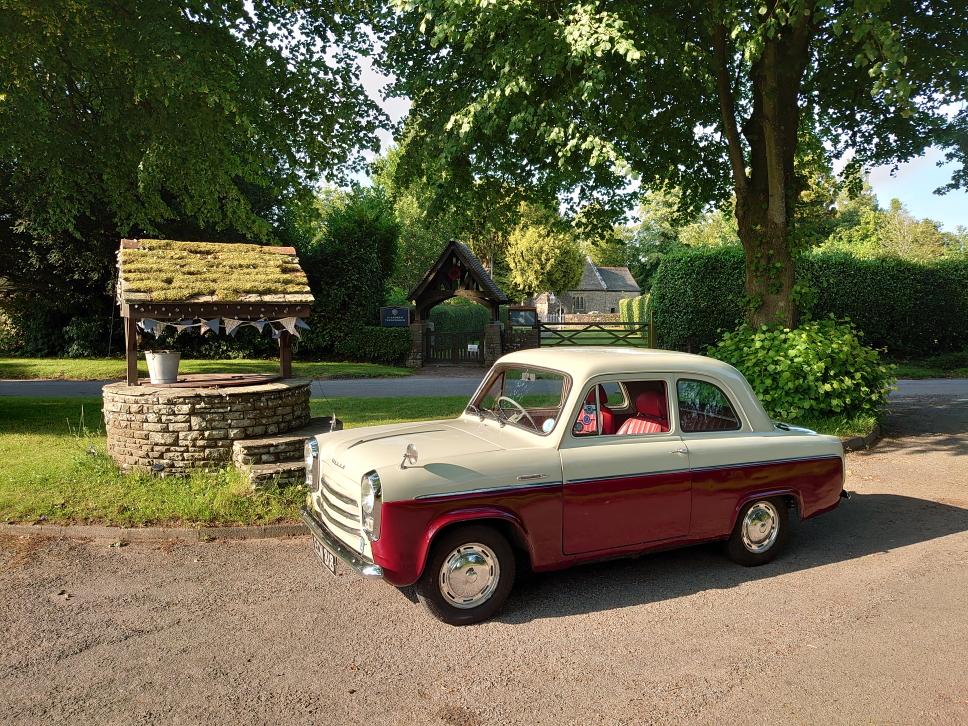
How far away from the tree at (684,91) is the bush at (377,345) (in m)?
11.3

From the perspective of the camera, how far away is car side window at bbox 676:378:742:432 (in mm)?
5258

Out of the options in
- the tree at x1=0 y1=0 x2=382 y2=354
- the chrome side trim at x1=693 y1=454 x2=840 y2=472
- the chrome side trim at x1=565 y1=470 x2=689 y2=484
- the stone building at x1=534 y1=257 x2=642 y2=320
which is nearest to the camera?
the chrome side trim at x1=565 y1=470 x2=689 y2=484

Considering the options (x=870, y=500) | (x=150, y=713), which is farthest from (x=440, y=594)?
(x=870, y=500)

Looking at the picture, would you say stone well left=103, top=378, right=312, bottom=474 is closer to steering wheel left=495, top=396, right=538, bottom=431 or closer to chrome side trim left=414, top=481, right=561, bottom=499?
steering wheel left=495, top=396, right=538, bottom=431

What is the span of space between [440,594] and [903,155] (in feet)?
49.1

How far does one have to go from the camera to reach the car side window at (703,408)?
5.26 metres

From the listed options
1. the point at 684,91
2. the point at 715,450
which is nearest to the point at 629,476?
the point at 715,450

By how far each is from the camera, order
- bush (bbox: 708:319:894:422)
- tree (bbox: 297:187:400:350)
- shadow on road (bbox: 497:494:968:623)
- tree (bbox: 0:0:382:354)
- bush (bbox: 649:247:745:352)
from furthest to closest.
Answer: tree (bbox: 297:187:400:350) < bush (bbox: 649:247:745:352) < tree (bbox: 0:0:382:354) < bush (bbox: 708:319:894:422) < shadow on road (bbox: 497:494:968:623)

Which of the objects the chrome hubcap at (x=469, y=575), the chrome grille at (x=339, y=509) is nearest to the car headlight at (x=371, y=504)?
the chrome grille at (x=339, y=509)

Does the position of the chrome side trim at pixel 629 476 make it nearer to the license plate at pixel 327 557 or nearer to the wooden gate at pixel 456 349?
the license plate at pixel 327 557

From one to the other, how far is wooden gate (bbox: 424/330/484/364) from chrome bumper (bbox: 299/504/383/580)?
19.1m

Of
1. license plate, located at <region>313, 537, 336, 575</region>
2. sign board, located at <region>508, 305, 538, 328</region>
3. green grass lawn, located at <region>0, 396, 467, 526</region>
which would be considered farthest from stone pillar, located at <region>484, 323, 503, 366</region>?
license plate, located at <region>313, 537, 336, 575</region>

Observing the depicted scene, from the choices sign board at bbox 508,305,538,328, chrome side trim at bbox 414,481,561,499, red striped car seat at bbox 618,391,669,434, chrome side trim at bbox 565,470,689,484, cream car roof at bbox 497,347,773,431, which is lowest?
chrome side trim at bbox 565,470,689,484

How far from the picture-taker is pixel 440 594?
14.3ft
